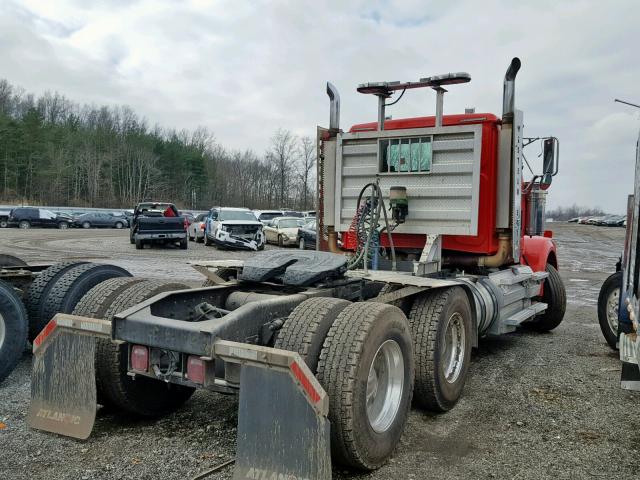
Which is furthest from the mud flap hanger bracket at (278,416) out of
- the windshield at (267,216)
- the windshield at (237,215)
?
the windshield at (267,216)

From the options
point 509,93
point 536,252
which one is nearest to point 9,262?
point 509,93

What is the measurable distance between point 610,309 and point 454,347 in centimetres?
304

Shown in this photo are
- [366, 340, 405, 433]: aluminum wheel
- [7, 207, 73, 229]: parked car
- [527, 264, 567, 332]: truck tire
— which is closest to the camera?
[366, 340, 405, 433]: aluminum wheel

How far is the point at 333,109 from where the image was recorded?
23.0 ft

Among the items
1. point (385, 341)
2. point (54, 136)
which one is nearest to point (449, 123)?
point (385, 341)

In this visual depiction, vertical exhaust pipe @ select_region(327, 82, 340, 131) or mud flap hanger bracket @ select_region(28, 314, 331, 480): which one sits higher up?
vertical exhaust pipe @ select_region(327, 82, 340, 131)

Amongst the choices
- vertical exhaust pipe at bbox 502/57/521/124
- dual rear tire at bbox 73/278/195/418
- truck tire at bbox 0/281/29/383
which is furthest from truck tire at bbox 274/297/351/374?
vertical exhaust pipe at bbox 502/57/521/124

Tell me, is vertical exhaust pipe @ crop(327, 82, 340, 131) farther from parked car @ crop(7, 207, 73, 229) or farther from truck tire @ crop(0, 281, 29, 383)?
parked car @ crop(7, 207, 73, 229)

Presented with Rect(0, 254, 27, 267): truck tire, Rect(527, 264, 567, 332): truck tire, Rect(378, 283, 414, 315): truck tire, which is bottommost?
Rect(527, 264, 567, 332): truck tire

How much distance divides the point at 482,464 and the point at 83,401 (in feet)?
8.66

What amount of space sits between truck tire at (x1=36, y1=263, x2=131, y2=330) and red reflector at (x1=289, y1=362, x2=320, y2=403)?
3.25 meters

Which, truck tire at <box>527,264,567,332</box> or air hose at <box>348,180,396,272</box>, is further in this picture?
truck tire at <box>527,264,567,332</box>

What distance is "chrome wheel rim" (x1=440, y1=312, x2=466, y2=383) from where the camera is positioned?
4918 mm

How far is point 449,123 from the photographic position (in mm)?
6602
